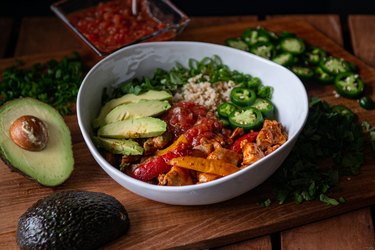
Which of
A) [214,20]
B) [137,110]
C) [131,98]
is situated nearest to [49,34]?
[214,20]

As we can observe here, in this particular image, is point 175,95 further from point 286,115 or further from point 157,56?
point 286,115

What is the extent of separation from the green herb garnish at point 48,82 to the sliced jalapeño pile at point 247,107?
0.76 metres

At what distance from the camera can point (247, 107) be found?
282 cm

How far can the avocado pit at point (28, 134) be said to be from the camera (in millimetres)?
2578

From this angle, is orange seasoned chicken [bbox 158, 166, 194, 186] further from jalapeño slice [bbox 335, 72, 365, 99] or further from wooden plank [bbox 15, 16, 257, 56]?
wooden plank [bbox 15, 16, 257, 56]

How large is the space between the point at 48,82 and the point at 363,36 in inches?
70.8

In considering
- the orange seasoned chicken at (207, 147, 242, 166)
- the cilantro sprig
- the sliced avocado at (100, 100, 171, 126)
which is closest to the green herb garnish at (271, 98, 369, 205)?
the cilantro sprig

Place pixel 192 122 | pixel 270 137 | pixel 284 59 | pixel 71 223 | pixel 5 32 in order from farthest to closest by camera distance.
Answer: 1. pixel 5 32
2. pixel 284 59
3. pixel 192 122
4. pixel 270 137
5. pixel 71 223

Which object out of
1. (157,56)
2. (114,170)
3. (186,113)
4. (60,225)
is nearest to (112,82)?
(157,56)

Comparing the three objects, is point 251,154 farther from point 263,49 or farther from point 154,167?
point 263,49

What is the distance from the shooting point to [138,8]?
11.5 feet

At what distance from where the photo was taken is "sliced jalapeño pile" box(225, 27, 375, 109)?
315 centimetres

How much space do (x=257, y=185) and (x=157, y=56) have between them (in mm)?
867

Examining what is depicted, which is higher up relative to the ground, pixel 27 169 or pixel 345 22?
pixel 27 169
